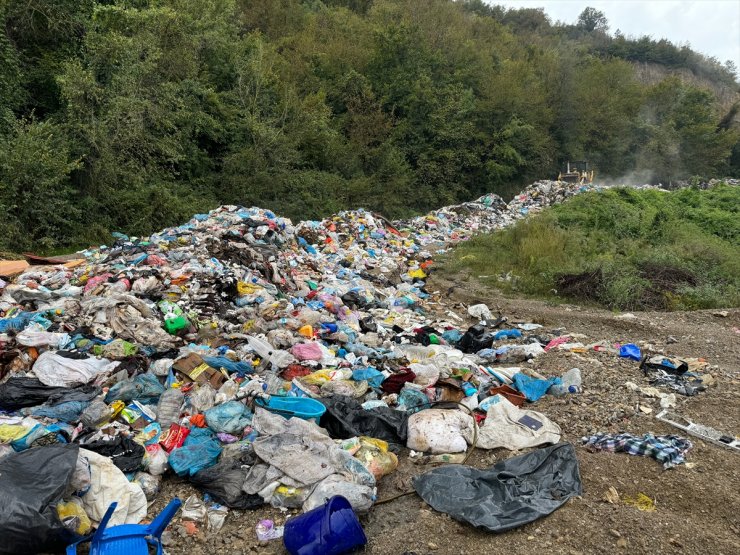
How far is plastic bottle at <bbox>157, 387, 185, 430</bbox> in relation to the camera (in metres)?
3.82

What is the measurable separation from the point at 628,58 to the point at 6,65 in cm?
5653

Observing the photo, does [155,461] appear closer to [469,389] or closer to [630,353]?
[469,389]

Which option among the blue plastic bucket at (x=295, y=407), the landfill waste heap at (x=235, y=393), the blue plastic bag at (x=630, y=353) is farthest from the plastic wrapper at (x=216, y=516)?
the blue plastic bag at (x=630, y=353)

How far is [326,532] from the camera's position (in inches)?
107

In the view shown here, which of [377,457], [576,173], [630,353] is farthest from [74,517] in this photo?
[576,173]

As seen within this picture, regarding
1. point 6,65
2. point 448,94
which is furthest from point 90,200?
point 448,94

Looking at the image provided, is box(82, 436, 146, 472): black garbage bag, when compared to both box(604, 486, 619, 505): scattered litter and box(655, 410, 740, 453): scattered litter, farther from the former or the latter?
box(655, 410, 740, 453): scattered litter

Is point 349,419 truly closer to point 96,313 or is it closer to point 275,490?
point 275,490

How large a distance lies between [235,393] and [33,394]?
59.4 inches

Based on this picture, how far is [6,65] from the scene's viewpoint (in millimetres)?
10750

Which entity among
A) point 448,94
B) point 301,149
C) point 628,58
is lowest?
point 301,149

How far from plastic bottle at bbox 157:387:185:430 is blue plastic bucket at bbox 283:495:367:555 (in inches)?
58.6

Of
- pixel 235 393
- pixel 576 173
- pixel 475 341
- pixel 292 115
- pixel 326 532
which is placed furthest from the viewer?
pixel 576 173

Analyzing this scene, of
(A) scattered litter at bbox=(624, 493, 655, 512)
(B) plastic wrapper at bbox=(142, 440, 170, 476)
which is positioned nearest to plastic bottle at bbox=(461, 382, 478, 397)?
(A) scattered litter at bbox=(624, 493, 655, 512)
